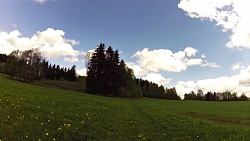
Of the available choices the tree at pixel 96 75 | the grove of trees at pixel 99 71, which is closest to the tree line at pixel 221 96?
the grove of trees at pixel 99 71

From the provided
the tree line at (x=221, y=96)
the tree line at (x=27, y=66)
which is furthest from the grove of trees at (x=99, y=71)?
the tree line at (x=221, y=96)

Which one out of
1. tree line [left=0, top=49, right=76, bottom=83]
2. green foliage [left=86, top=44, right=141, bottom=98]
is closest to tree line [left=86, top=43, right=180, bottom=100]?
green foliage [left=86, top=44, right=141, bottom=98]

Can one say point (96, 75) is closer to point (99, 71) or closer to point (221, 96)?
point (99, 71)

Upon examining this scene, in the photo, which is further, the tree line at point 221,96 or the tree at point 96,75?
the tree line at point 221,96

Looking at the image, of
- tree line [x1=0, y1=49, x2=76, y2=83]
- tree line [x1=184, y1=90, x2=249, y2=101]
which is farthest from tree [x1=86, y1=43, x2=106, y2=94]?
tree line [x1=184, y1=90, x2=249, y2=101]

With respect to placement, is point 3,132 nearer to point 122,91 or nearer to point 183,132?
point 183,132

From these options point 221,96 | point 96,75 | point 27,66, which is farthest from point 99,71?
point 221,96

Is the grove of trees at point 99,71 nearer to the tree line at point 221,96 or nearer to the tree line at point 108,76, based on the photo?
the tree line at point 108,76

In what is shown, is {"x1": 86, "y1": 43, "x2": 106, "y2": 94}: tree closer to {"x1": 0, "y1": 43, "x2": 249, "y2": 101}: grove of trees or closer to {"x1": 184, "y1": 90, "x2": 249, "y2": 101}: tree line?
{"x1": 0, "y1": 43, "x2": 249, "y2": 101}: grove of trees

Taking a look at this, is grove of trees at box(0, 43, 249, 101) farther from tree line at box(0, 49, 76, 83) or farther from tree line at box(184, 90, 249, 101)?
tree line at box(184, 90, 249, 101)

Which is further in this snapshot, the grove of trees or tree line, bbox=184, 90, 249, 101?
tree line, bbox=184, 90, 249, 101

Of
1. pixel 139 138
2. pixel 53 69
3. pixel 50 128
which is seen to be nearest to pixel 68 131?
pixel 50 128

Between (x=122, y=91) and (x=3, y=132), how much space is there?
84.3 m

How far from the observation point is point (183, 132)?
16109mm
